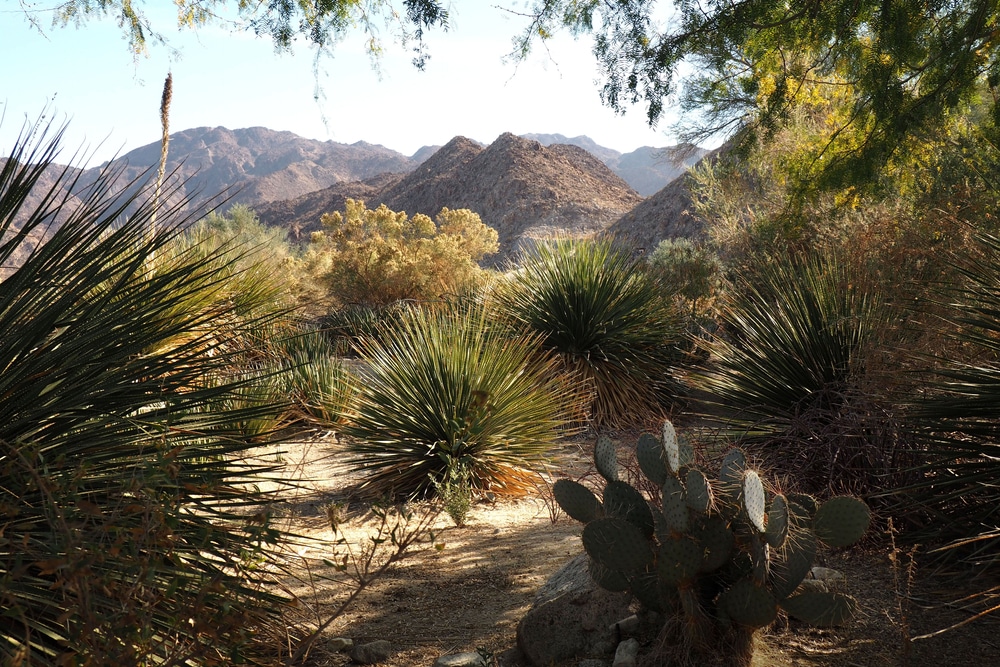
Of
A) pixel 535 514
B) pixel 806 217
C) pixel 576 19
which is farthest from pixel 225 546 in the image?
pixel 806 217

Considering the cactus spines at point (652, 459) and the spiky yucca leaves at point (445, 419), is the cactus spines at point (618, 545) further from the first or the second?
the spiky yucca leaves at point (445, 419)

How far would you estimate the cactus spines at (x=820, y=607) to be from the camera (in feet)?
10.1

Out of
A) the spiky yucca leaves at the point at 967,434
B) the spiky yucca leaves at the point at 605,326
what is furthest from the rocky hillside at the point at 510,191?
the spiky yucca leaves at the point at 967,434

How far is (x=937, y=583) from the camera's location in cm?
388

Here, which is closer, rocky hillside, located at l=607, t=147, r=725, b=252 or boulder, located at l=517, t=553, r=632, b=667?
boulder, located at l=517, t=553, r=632, b=667

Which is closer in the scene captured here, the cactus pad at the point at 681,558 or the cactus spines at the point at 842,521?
the cactus pad at the point at 681,558

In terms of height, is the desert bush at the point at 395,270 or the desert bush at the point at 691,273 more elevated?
the desert bush at the point at 395,270

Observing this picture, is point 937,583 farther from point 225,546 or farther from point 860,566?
point 225,546

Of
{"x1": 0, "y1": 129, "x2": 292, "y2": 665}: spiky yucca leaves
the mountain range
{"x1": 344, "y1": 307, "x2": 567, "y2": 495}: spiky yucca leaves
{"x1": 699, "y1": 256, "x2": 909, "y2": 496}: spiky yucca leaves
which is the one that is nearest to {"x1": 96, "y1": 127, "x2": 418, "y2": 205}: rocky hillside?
the mountain range

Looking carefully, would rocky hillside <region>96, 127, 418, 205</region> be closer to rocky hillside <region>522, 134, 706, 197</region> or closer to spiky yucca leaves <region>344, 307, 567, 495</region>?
rocky hillside <region>522, 134, 706, 197</region>

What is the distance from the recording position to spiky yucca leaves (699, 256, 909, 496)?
4770 millimetres

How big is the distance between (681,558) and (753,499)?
0.38 m

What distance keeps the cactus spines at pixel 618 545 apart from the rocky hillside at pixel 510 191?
126 feet

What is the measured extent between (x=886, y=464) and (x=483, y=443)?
3.17 meters
